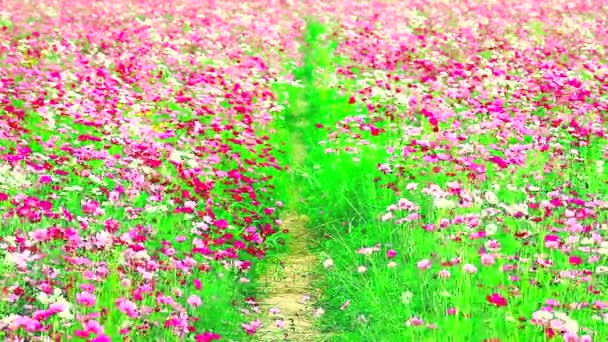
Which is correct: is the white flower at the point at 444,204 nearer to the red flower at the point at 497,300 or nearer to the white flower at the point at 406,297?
the white flower at the point at 406,297

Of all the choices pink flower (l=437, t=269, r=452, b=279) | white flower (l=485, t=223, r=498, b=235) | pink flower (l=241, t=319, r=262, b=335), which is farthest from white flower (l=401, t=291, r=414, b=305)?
pink flower (l=241, t=319, r=262, b=335)

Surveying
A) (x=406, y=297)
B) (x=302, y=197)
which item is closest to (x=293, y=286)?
(x=406, y=297)

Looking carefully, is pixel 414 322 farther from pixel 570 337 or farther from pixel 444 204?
pixel 444 204

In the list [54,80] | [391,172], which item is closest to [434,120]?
[391,172]

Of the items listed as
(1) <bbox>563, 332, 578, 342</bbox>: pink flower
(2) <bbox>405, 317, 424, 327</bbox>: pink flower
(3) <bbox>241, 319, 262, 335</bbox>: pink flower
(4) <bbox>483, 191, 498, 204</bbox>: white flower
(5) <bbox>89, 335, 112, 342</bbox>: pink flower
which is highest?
(1) <bbox>563, 332, 578, 342</bbox>: pink flower

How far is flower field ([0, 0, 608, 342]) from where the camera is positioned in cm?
437

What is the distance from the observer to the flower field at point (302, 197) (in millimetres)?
4371

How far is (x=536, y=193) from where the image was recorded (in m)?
6.10

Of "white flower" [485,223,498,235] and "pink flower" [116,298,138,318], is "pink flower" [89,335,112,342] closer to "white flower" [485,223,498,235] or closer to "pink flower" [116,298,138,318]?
"pink flower" [116,298,138,318]

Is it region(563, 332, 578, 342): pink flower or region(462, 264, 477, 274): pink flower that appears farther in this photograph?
region(462, 264, 477, 274): pink flower

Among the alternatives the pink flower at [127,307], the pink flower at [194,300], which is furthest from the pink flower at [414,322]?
the pink flower at [127,307]

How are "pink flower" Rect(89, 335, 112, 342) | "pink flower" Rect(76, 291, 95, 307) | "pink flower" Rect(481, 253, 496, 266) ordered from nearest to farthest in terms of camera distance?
"pink flower" Rect(89, 335, 112, 342) → "pink flower" Rect(76, 291, 95, 307) → "pink flower" Rect(481, 253, 496, 266)

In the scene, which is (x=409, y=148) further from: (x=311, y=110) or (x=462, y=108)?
(x=311, y=110)

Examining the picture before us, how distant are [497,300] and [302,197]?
398 cm
